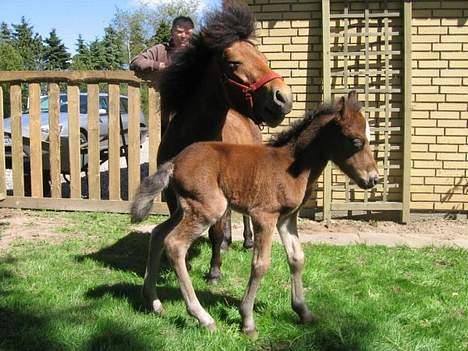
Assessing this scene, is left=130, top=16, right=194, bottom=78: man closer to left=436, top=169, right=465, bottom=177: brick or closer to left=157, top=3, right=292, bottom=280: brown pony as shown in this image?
left=157, top=3, right=292, bottom=280: brown pony

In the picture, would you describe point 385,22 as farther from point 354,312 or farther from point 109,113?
point 354,312

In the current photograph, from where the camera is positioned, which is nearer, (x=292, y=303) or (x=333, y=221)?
(x=292, y=303)

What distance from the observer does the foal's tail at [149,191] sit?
141 inches

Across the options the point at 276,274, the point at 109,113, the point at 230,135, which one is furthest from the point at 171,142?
the point at 109,113

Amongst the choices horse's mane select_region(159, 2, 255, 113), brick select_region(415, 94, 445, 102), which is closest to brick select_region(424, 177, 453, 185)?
brick select_region(415, 94, 445, 102)

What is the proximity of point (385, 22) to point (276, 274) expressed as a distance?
4.06m

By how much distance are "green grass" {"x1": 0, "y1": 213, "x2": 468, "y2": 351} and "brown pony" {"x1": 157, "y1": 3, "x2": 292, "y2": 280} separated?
0.76 m

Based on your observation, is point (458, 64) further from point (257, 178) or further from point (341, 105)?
point (257, 178)

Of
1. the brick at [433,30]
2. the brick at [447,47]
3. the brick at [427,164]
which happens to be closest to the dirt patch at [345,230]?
the brick at [427,164]

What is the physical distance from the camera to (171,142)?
4.62 m

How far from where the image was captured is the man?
5508 millimetres

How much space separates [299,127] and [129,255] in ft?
9.11

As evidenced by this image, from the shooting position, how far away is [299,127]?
3633 millimetres

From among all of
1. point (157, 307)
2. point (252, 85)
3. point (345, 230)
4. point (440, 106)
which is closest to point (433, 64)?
point (440, 106)
